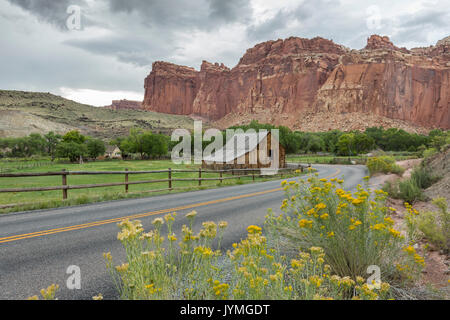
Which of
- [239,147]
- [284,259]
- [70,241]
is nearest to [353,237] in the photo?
[284,259]

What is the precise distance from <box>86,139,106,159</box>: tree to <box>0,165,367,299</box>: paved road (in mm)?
67132

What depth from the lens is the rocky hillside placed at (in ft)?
270

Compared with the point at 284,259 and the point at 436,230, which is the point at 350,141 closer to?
the point at 436,230

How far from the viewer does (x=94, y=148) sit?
67.8m

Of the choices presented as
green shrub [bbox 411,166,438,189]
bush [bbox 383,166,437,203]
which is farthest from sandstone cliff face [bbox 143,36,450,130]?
bush [bbox 383,166,437,203]

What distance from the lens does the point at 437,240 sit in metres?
4.31

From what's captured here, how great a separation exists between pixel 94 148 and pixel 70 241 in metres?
71.4

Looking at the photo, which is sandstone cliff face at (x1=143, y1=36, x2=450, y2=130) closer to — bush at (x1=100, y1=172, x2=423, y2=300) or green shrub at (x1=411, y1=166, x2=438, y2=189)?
green shrub at (x1=411, y1=166, x2=438, y2=189)

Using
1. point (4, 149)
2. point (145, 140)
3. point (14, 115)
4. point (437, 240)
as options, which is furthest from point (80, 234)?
point (14, 115)

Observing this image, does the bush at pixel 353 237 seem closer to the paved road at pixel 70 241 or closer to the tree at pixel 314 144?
the paved road at pixel 70 241

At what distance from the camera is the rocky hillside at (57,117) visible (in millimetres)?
82219

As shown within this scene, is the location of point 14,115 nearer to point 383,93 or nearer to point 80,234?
point 80,234

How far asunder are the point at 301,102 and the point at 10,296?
141 meters

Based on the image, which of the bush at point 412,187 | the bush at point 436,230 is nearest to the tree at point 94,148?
the bush at point 412,187
